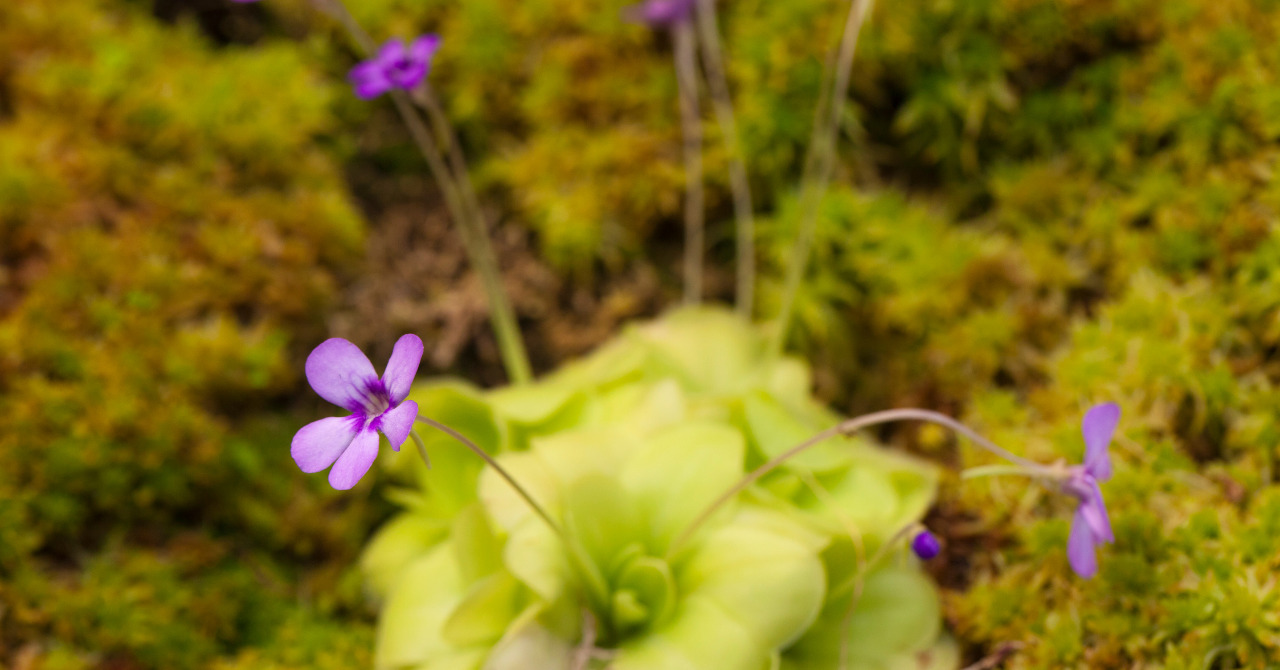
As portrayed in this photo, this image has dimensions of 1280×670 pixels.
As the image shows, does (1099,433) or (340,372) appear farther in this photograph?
(1099,433)

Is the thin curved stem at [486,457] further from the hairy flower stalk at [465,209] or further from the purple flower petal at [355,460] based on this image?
the hairy flower stalk at [465,209]

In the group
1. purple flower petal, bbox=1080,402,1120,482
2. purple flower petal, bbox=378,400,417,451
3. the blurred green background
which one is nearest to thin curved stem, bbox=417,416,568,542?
purple flower petal, bbox=378,400,417,451

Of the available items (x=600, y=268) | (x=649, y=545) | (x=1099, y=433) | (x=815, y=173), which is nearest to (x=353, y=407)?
(x=649, y=545)

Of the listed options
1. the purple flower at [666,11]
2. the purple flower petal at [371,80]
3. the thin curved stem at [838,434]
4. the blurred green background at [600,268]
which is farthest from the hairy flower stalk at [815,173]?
the purple flower petal at [371,80]

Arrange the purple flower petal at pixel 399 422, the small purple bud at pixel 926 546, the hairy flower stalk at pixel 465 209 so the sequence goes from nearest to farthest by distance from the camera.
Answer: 1. the purple flower petal at pixel 399 422
2. the small purple bud at pixel 926 546
3. the hairy flower stalk at pixel 465 209

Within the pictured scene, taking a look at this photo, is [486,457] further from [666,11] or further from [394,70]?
[666,11]

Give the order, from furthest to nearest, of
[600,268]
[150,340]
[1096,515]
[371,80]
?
[600,268] < [150,340] < [371,80] < [1096,515]
